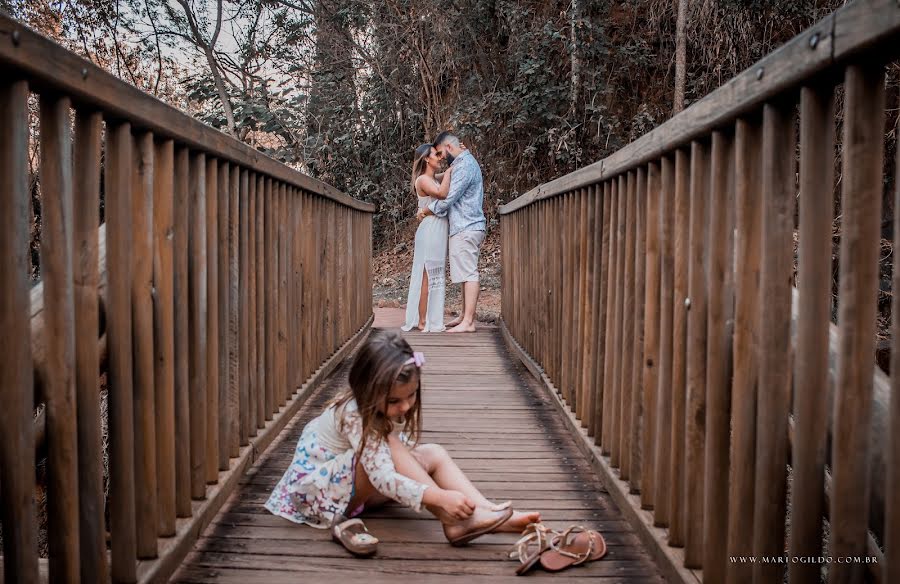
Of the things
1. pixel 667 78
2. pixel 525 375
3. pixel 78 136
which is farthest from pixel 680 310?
pixel 667 78

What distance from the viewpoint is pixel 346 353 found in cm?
620

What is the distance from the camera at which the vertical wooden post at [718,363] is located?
1.93m

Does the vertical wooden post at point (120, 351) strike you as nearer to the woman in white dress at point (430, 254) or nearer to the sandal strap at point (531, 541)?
the sandal strap at point (531, 541)

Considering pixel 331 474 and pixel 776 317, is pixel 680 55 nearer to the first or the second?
pixel 331 474

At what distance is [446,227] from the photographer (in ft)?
25.3

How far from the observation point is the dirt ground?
11.5 meters

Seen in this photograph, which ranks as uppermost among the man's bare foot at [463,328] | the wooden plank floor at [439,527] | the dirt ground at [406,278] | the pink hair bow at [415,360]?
the dirt ground at [406,278]

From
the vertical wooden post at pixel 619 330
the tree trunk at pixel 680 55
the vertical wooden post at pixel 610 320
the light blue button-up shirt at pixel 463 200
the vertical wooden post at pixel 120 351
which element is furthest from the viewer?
the tree trunk at pixel 680 55

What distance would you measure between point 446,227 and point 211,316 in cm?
513

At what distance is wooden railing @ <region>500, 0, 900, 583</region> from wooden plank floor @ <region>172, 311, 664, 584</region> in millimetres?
146

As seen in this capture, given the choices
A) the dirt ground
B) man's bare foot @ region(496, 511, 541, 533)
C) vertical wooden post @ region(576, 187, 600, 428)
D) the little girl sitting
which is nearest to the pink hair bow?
the little girl sitting

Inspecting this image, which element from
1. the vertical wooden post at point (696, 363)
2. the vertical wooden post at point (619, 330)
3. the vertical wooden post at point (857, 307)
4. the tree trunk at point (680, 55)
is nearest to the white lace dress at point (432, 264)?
the vertical wooden post at point (619, 330)

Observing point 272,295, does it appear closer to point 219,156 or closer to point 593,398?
point 219,156

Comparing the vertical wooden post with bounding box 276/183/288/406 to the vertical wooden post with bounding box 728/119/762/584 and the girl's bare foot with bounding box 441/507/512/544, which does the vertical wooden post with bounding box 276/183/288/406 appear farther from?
the vertical wooden post with bounding box 728/119/762/584
